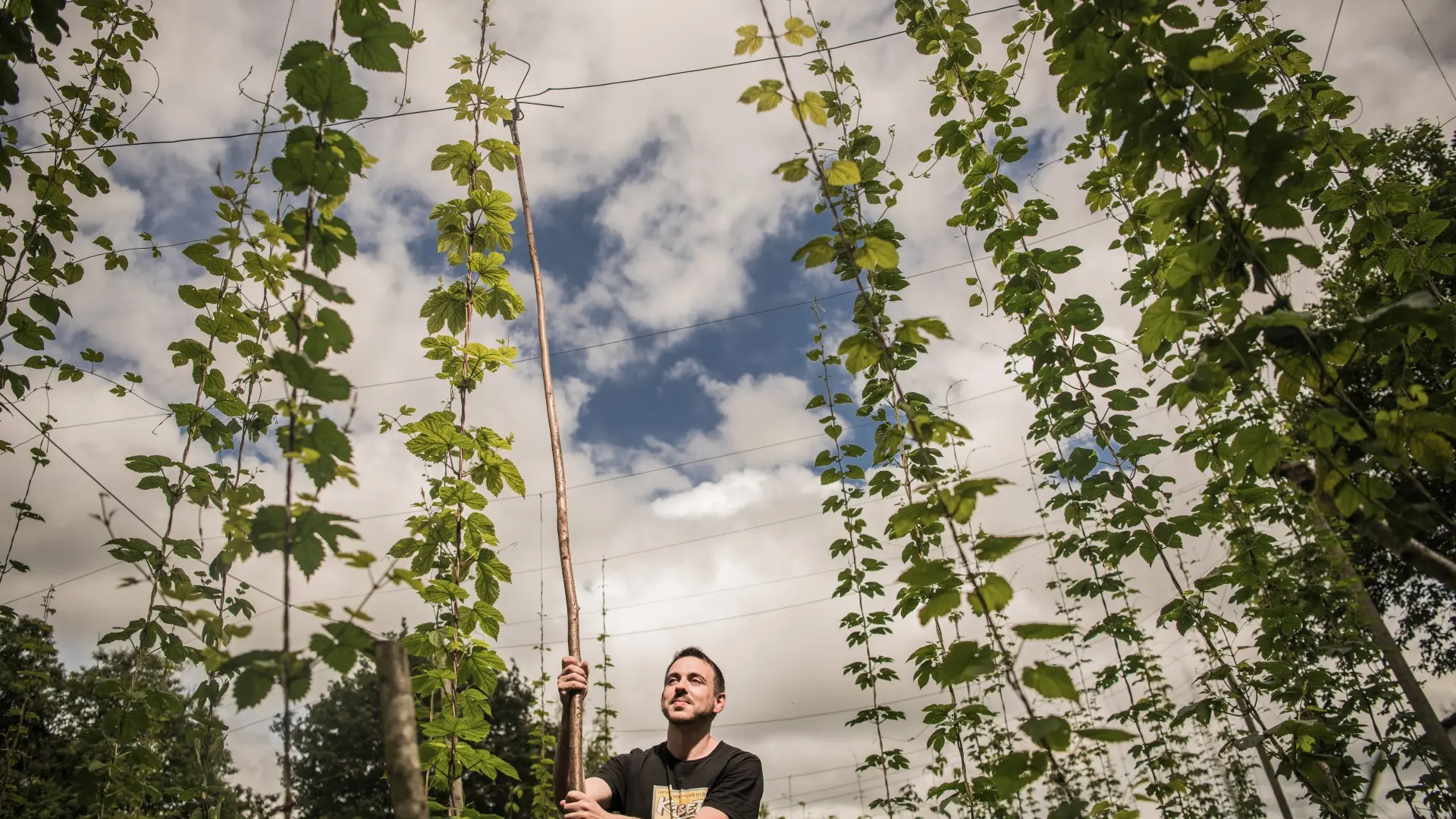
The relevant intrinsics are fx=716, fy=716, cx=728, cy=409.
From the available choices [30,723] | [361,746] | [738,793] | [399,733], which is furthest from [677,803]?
[361,746]

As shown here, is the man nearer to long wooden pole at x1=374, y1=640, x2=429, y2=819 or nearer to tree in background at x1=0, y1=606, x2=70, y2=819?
long wooden pole at x1=374, y1=640, x2=429, y2=819

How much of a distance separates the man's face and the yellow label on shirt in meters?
0.30

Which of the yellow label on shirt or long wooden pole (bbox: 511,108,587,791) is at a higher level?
long wooden pole (bbox: 511,108,587,791)

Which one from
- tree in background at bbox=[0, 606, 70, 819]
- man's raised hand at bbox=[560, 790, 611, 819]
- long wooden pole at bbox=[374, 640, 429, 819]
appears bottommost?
man's raised hand at bbox=[560, 790, 611, 819]

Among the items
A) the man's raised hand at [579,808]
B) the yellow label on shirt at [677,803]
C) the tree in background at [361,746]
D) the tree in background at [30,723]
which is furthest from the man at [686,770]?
the tree in background at [361,746]

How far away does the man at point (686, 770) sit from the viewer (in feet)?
10.4

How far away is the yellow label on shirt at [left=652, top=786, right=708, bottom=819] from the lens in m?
3.16

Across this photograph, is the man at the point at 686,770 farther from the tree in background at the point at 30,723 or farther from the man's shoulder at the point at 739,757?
the tree in background at the point at 30,723

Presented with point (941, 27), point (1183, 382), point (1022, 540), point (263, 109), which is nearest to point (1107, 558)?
point (1183, 382)

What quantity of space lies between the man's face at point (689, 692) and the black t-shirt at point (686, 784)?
0.20 meters

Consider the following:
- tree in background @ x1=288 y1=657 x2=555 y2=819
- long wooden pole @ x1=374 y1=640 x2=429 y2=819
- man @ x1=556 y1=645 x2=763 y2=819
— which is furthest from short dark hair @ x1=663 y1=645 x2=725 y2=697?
tree in background @ x1=288 y1=657 x2=555 y2=819

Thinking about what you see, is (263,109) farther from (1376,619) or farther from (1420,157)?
(1420,157)

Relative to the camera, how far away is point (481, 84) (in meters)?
3.61

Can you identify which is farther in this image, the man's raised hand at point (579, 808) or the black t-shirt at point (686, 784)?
the black t-shirt at point (686, 784)
